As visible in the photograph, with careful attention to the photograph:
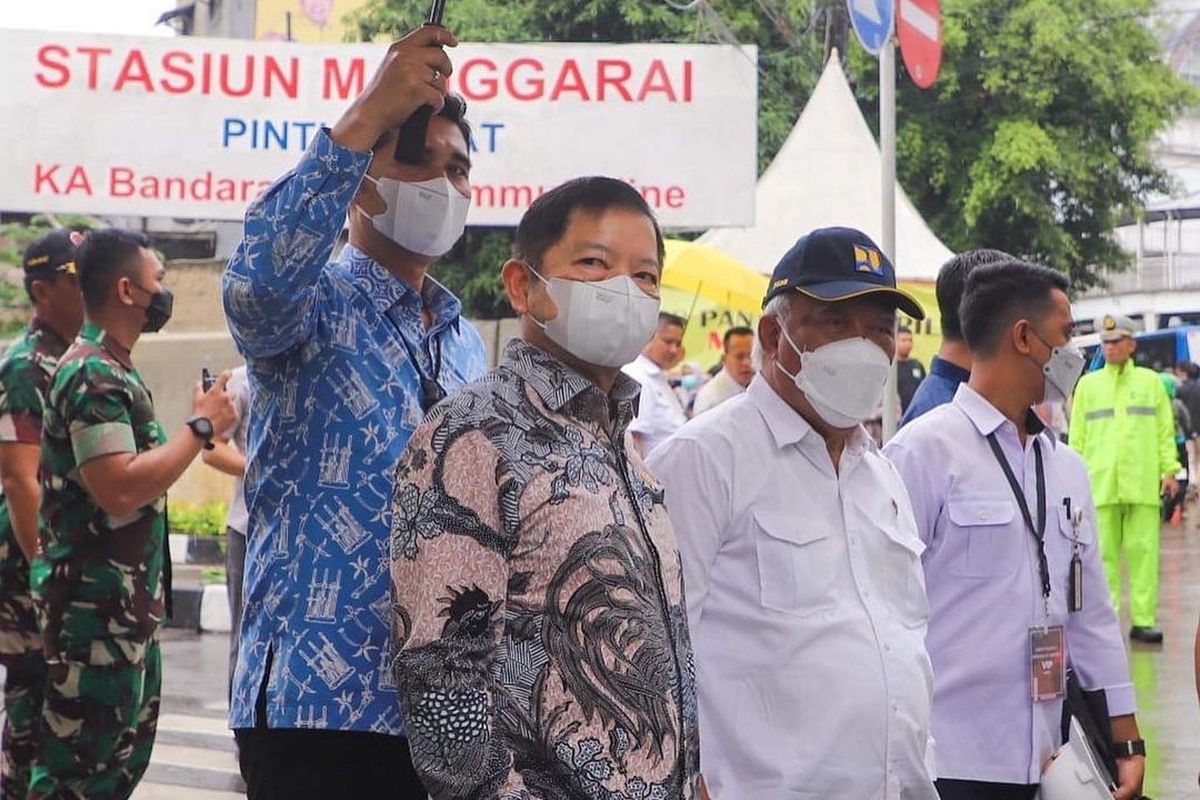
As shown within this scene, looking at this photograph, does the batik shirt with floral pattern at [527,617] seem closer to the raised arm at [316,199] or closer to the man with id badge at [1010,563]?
the raised arm at [316,199]

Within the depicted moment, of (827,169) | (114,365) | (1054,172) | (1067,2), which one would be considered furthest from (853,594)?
(1067,2)

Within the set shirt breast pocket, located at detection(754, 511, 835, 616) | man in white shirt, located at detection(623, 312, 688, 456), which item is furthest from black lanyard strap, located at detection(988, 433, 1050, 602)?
man in white shirt, located at detection(623, 312, 688, 456)

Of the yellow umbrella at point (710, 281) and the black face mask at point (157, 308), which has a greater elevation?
the yellow umbrella at point (710, 281)

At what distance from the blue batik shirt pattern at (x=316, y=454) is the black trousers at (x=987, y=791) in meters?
1.74

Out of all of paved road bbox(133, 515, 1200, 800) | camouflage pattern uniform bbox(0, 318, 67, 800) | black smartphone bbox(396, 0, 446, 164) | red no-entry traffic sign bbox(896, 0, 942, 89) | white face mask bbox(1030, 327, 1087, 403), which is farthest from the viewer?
red no-entry traffic sign bbox(896, 0, 942, 89)

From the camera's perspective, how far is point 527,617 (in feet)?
7.62

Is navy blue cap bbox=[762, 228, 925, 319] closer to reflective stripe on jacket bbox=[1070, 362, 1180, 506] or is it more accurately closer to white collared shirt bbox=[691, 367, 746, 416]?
white collared shirt bbox=[691, 367, 746, 416]

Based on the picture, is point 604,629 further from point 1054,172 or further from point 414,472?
point 1054,172

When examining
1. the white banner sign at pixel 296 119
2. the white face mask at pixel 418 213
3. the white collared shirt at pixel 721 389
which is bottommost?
the white collared shirt at pixel 721 389

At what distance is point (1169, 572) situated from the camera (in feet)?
51.6

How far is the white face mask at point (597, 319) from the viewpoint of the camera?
8.23ft

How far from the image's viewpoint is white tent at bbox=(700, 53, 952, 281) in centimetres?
1517

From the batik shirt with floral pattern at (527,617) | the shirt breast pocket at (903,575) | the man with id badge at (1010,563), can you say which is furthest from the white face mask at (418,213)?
the man with id badge at (1010,563)

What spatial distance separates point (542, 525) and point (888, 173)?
7822 millimetres
